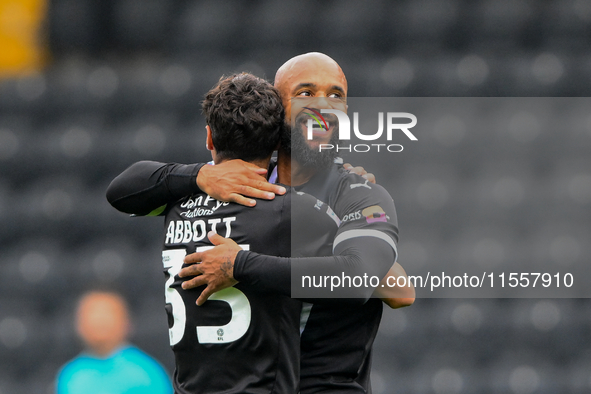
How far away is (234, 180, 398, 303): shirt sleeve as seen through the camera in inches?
56.6

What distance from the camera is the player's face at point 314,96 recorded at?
1784 mm

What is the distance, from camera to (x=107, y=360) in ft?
9.93

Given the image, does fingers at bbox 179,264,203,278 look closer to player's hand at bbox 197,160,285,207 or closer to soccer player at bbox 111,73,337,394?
soccer player at bbox 111,73,337,394

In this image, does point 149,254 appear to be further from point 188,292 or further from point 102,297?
point 188,292

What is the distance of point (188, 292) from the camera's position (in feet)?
5.18

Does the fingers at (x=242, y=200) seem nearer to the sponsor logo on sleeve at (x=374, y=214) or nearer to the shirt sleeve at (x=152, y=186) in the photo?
the shirt sleeve at (x=152, y=186)

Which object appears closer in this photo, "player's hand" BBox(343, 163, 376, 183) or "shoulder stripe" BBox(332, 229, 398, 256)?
"shoulder stripe" BBox(332, 229, 398, 256)

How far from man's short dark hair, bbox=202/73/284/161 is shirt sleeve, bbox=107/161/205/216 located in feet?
0.35

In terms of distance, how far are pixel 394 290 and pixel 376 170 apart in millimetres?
1948

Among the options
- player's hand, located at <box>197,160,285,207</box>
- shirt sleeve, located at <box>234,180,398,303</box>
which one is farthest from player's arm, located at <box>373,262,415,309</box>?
player's hand, located at <box>197,160,285,207</box>

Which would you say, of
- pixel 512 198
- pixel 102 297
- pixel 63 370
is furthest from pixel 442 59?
pixel 63 370

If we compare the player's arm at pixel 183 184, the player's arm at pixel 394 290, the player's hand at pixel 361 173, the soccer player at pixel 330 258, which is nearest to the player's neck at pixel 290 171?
the soccer player at pixel 330 258

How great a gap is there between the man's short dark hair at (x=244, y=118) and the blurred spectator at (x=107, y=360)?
168 cm

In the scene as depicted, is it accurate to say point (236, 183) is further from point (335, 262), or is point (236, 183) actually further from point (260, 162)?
point (335, 262)
